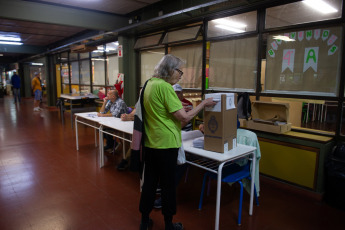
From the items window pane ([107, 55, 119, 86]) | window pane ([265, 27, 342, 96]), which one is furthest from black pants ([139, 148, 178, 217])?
window pane ([107, 55, 119, 86])

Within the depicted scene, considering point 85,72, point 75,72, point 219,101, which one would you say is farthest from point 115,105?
point 75,72

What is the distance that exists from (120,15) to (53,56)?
22.3ft

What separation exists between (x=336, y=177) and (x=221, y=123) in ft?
5.34

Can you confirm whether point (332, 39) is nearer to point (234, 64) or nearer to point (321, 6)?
point (321, 6)

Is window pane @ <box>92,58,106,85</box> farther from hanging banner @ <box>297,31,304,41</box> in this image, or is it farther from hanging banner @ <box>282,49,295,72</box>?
hanging banner @ <box>297,31,304,41</box>

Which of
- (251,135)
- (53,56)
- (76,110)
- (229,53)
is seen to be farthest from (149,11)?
(53,56)

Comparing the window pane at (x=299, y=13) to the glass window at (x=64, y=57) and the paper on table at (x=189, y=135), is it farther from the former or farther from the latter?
the glass window at (x=64, y=57)

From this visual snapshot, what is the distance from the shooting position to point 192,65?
4.72 m

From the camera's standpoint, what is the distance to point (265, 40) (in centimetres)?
348

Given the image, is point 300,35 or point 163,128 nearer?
point 163,128

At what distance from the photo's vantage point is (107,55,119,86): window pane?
22.6 ft

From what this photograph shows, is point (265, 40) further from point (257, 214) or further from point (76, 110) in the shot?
point (76, 110)

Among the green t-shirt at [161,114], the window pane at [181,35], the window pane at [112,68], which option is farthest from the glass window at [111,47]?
the green t-shirt at [161,114]

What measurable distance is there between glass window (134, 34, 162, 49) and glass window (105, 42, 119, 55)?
3.63ft
